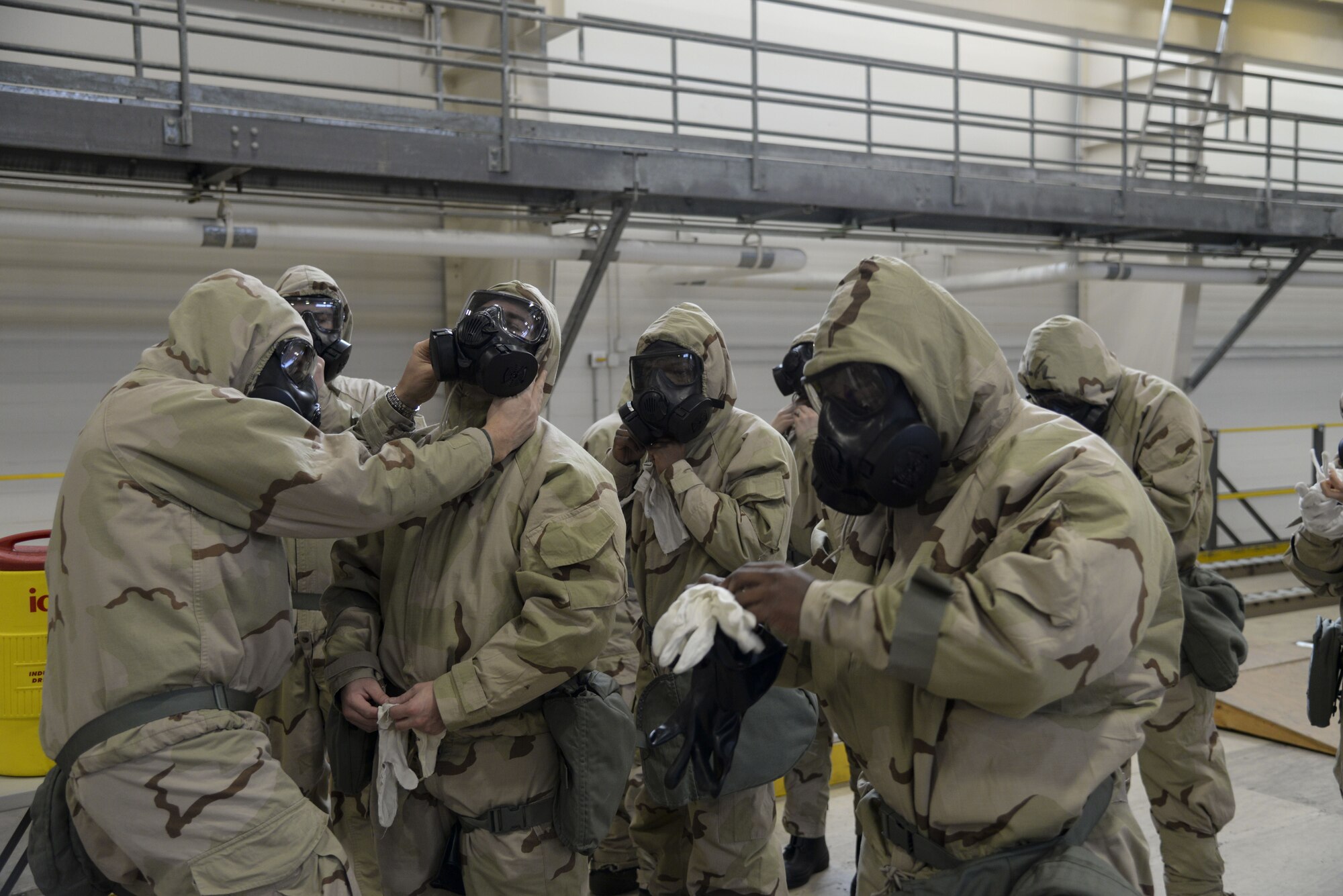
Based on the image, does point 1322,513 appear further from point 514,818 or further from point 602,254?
point 602,254

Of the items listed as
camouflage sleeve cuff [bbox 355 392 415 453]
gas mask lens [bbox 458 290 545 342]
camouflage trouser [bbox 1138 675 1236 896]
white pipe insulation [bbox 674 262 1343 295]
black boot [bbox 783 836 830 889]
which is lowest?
black boot [bbox 783 836 830 889]

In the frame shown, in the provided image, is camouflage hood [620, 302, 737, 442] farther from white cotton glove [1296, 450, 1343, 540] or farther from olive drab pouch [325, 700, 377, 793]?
white cotton glove [1296, 450, 1343, 540]

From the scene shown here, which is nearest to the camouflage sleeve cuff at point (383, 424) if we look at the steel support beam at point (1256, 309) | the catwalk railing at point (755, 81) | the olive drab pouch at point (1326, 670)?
the catwalk railing at point (755, 81)

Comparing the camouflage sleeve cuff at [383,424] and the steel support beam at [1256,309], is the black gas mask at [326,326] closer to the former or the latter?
the camouflage sleeve cuff at [383,424]

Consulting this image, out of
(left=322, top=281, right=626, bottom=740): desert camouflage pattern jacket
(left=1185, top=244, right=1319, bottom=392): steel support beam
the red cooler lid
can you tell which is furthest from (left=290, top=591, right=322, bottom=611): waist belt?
(left=1185, top=244, right=1319, bottom=392): steel support beam

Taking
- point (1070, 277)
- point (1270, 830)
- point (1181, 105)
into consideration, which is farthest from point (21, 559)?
point (1181, 105)

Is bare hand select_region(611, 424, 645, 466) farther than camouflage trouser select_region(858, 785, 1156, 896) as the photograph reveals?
Yes

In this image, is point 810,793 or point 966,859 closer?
point 966,859

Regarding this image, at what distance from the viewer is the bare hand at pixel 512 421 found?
2.43 meters

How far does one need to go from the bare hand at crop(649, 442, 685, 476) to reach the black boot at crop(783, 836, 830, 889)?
1802 mm

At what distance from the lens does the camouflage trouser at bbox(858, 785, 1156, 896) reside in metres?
1.91

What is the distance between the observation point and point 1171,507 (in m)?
3.81

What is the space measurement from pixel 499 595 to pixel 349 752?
1.82ft

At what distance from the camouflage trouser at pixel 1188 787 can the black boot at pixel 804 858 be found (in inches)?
48.5
